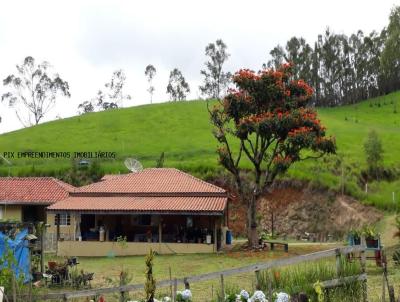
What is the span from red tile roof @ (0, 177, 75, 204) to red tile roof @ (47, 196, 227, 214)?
28.3 ft

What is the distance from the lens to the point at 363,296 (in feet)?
38.9

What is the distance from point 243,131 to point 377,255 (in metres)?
9.68

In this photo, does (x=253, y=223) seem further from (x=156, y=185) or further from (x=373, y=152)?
(x=373, y=152)

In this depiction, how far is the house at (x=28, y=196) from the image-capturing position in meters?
38.4

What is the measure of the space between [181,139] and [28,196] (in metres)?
24.1

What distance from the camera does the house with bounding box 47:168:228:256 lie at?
1110 inches

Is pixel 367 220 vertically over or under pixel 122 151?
under

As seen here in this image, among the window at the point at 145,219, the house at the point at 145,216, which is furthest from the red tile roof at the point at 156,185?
the window at the point at 145,219

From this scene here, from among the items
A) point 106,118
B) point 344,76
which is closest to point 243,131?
point 106,118

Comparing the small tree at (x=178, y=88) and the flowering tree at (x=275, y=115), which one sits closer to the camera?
the flowering tree at (x=275, y=115)

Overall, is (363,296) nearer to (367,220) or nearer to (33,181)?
(367,220)

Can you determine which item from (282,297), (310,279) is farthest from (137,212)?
(282,297)

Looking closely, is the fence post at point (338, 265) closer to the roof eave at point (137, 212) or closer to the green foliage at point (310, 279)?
the green foliage at point (310, 279)

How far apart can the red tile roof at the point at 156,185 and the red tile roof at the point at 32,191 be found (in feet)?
23.7
